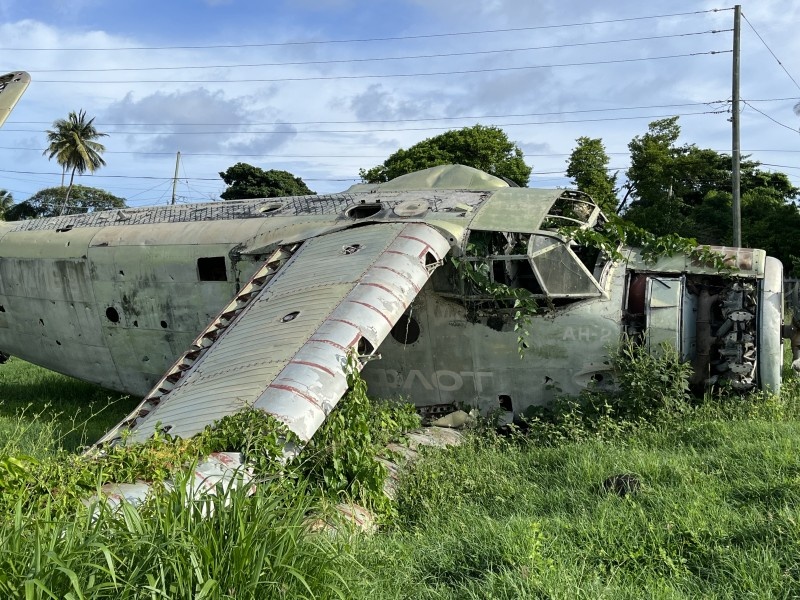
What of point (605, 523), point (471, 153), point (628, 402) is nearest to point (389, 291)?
point (605, 523)

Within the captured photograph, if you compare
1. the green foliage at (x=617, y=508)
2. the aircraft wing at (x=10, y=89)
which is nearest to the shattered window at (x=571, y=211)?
the green foliage at (x=617, y=508)

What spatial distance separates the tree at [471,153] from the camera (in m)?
43.2

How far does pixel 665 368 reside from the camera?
829 centimetres

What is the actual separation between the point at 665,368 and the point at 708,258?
1.75 meters

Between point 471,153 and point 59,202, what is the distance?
5328 cm

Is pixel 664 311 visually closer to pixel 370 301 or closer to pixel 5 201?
pixel 370 301

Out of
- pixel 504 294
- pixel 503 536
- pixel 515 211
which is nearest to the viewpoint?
pixel 503 536

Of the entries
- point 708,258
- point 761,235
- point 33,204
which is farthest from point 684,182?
point 33,204

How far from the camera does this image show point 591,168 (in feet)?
142

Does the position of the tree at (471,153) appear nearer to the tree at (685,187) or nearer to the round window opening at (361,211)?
the tree at (685,187)

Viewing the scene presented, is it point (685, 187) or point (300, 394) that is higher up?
point (685, 187)

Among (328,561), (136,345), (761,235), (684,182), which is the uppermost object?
(684,182)

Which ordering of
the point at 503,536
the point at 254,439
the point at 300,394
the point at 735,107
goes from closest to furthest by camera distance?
the point at 503,536
the point at 254,439
the point at 300,394
the point at 735,107

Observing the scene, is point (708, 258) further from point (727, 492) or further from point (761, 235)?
point (761, 235)
